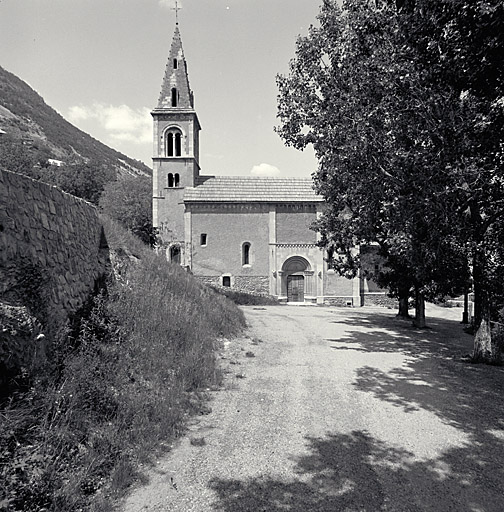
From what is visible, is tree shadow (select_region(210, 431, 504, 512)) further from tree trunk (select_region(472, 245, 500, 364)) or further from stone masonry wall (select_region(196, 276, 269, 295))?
stone masonry wall (select_region(196, 276, 269, 295))

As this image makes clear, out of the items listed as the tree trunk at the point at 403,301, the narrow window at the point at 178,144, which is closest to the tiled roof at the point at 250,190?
the narrow window at the point at 178,144

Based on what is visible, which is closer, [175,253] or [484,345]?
[484,345]

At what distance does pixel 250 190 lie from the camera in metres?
35.1

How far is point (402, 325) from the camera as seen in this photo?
726 inches

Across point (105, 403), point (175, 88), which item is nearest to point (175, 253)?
point (175, 88)

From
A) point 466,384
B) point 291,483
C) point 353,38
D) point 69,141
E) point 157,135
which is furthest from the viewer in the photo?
point 69,141

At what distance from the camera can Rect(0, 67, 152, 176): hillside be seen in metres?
96.6

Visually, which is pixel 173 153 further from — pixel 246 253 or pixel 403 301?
pixel 403 301

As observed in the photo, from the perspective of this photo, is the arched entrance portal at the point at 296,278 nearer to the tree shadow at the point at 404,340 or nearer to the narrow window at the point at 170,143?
the narrow window at the point at 170,143

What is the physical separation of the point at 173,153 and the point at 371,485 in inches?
1331

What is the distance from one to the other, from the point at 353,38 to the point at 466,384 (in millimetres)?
8888

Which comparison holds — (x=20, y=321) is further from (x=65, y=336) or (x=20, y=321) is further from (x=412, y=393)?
(x=412, y=393)

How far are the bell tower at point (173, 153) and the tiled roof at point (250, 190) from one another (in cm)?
125

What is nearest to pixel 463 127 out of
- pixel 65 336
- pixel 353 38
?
pixel 353 38
